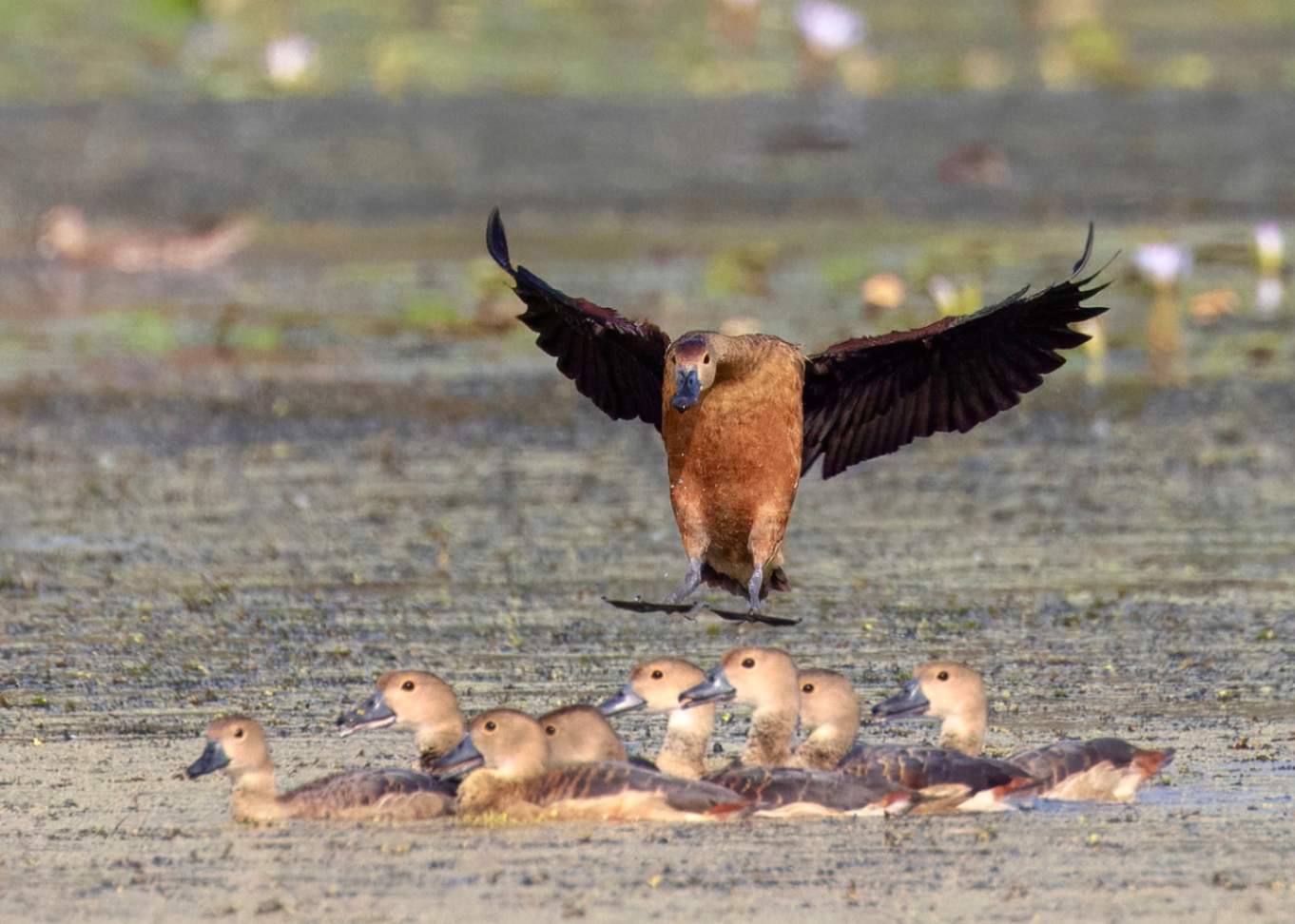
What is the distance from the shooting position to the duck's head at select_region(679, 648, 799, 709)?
6.26 m

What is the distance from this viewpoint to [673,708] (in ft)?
20.7

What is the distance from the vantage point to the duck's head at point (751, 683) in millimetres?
6262

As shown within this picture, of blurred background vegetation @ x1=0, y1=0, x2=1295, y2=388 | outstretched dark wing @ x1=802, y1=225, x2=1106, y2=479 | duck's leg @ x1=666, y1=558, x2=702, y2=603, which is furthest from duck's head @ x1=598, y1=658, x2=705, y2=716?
blurred background vegetation @ x1=0, y1=0, x2=1295, y2=388

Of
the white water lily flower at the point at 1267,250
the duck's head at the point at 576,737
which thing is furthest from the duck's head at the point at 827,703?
the white water lily flower at the point at 1267,250

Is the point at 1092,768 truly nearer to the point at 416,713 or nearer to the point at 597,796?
the point at 597,796

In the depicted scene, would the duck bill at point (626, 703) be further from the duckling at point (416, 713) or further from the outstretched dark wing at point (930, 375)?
the outstretched dark wing at point (930, 375)

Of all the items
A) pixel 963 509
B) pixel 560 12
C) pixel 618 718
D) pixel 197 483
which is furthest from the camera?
pixel 560 12

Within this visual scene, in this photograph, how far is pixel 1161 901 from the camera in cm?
546

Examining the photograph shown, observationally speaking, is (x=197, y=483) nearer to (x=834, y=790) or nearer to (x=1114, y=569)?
(x=1114, y=569)

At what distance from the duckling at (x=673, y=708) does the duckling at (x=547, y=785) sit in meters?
0.18

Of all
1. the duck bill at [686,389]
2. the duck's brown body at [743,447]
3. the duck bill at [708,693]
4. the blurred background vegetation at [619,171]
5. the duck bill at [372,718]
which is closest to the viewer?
the duck bill at [708,693]

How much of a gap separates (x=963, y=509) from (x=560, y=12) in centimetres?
1758

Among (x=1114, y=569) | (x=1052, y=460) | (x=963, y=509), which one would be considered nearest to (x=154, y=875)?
(x=1114, y=569)

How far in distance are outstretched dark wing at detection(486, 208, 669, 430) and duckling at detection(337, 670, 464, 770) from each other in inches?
68.6
